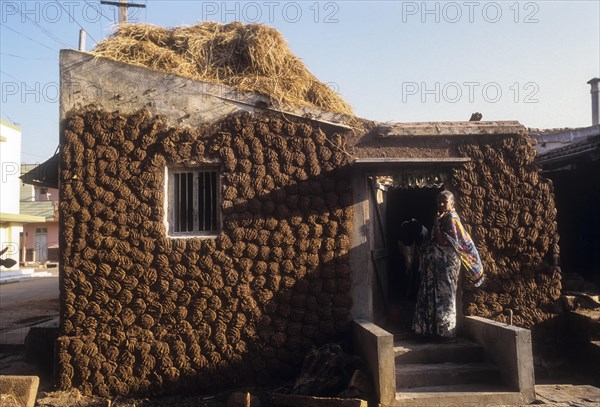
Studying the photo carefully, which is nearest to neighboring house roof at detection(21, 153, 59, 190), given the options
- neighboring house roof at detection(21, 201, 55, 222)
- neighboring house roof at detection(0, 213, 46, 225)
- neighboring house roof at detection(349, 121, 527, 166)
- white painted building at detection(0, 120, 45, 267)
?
neighboring house roof at detection(349, 121, 527, 166)

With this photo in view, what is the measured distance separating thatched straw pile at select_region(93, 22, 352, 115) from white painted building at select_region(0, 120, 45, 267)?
25.7 metres

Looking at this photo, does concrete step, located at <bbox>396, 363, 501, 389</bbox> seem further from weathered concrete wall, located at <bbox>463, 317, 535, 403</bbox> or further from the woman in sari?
the woman in sari

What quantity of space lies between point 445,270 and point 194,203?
3805mm

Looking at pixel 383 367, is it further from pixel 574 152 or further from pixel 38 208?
pixel 38 208

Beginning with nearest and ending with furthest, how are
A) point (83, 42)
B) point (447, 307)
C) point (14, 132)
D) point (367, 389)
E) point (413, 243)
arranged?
point (367, 389), point (447, 307), point (83, 42), point (413, 243), point (14, 132)

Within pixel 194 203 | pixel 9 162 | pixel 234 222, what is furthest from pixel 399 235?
pixel 9 162

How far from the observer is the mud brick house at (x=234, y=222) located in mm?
7859

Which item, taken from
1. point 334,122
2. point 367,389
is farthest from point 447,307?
point 334,122

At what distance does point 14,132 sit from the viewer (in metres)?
34.6

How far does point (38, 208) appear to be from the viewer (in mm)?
39969

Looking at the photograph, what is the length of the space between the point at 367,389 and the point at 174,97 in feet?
16.4

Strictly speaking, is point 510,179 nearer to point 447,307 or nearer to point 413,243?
point 447,307

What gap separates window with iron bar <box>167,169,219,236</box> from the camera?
27.0 ft

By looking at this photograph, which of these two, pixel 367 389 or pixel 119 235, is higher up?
pixel 119 235
